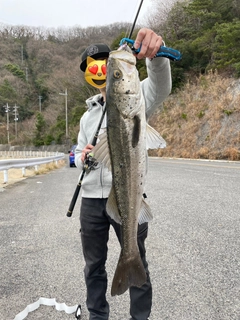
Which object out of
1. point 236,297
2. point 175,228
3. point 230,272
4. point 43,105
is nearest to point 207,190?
point 175,228

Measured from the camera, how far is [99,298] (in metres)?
2.46

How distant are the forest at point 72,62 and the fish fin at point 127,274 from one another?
170cm

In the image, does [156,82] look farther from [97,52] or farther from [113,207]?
[113,207]

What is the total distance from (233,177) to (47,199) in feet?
19.2

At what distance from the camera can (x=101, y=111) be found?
259 cm

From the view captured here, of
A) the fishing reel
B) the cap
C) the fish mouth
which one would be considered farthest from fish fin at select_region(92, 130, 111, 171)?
the cap

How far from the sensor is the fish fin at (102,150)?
1.91 meters

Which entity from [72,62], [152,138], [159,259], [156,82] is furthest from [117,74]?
[72,62]

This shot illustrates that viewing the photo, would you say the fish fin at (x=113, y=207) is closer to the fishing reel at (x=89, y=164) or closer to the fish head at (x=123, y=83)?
the fishing reel at (x=89, y=164)

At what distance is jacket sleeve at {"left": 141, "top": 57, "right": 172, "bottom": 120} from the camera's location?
2.10 meters

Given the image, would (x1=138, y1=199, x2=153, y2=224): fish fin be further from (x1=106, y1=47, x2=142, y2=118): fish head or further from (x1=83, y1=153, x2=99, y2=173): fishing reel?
(x1=106, y1=47, x2=142, y2=118): fish head

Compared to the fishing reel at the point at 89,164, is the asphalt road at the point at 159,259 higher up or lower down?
lower down

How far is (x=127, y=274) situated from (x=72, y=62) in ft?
224

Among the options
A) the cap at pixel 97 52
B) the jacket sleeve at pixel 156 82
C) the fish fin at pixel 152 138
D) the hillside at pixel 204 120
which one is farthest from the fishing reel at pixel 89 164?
the hillside at pixel 204 120
